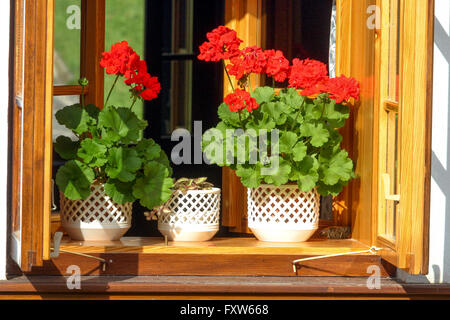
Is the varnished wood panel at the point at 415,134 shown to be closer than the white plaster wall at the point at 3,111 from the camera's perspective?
Yes

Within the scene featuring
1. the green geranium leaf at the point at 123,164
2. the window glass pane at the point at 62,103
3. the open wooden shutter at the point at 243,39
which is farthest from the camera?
the window glass pane at the point at 62,103

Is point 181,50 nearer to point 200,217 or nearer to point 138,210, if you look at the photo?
point 138,210

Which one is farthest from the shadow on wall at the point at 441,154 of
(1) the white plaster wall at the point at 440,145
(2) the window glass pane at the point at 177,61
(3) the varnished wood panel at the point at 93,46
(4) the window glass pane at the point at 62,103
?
(2) the window glass pane at the point at 177,61

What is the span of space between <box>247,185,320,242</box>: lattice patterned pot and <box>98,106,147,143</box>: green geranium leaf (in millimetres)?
560

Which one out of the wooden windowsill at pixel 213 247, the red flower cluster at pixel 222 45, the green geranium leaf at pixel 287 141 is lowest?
the wooden windowsill at pixel 213 247

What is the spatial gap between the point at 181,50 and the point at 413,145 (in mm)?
3212

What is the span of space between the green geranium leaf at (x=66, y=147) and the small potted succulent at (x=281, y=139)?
525 mm

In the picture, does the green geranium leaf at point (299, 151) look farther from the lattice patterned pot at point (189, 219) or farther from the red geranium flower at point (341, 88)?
the lattice patterned pot at point (189, 219)

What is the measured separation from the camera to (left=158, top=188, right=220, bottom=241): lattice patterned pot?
3664mm

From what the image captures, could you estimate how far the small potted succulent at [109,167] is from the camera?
3.54 m

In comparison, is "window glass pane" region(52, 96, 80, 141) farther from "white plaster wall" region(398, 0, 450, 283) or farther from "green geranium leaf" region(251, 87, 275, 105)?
"white plaster wall" region(398, 0, 450, 283)

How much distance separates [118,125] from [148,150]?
0.15 m

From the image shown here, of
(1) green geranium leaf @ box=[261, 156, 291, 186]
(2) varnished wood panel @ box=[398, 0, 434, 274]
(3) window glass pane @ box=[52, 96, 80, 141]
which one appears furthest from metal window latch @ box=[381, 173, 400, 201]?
(3) window glass pane @ box=[52, 96, 80, 141]

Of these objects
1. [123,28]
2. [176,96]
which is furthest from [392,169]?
[123,28]
